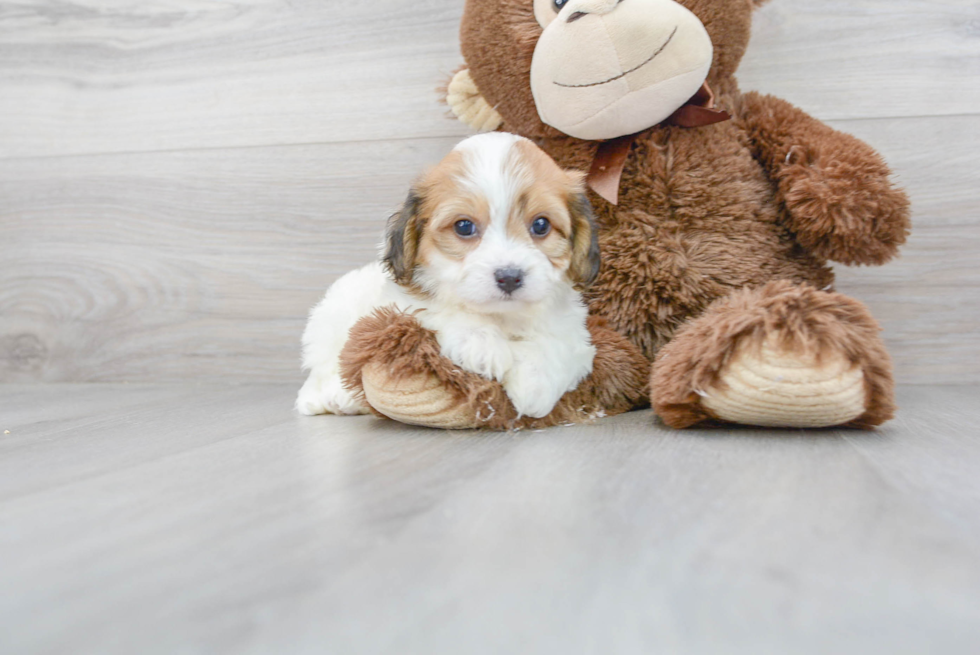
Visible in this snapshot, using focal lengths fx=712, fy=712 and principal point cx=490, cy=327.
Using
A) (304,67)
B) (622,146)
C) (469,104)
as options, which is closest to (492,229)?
(622,146)

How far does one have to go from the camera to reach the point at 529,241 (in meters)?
1.07

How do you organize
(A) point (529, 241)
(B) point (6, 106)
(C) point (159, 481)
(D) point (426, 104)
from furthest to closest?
(B) point (6, 106)
(D) point (426, 104)
(A) point (529, 241)
(C) point (159, 481)

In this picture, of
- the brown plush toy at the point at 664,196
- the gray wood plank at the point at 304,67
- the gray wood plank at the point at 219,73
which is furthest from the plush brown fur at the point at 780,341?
the gray wood plank at the point at 219,73

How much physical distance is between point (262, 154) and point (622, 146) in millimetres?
968

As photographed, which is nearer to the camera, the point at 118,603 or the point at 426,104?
the point at 118,603

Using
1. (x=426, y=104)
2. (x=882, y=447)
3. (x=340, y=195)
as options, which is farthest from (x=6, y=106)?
(x=882, y=447)

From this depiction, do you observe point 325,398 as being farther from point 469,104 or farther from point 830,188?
point 830,188

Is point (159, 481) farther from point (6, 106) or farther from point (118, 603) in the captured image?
point (6, 106)

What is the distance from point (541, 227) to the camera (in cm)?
108

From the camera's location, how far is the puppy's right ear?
1.12 m

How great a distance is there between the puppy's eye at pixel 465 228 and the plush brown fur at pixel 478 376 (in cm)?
A: 15

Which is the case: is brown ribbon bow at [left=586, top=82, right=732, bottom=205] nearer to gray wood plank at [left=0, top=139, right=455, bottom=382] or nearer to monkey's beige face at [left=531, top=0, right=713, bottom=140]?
monkey's beige face at [left=531, top=0, right=713, bottom=140]

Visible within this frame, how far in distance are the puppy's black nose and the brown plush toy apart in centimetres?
15

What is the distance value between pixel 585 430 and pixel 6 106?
6.05ft
